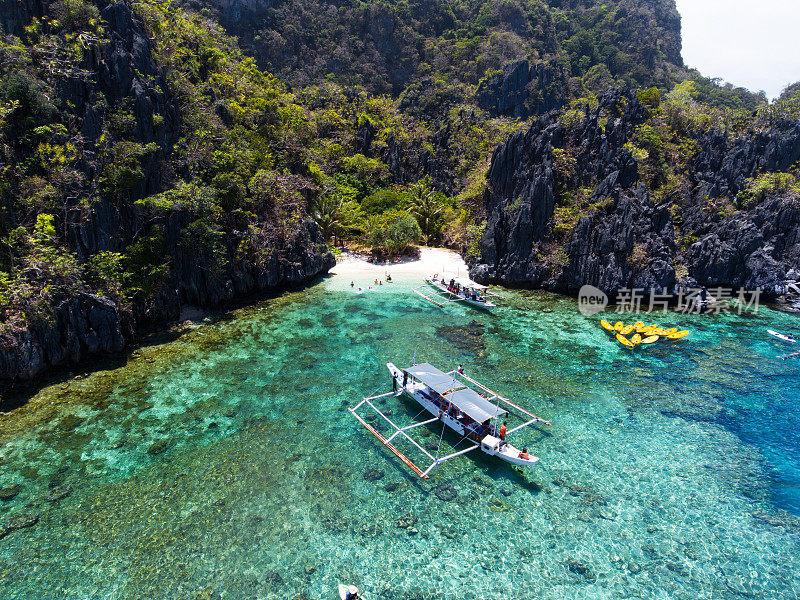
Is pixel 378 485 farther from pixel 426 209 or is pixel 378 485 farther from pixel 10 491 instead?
pixel 426 209

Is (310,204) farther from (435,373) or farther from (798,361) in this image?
(798,361)

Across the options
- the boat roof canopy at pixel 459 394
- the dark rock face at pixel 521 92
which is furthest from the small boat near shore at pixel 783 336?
the dark rock face at pixel 521 92

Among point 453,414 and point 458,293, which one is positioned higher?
point 458,293

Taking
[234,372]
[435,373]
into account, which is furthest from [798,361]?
[234,372]

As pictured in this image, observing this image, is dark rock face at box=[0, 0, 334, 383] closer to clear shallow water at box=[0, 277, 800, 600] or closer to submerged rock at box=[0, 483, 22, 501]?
clear shallow water at box=[0, 277, 800, 600]

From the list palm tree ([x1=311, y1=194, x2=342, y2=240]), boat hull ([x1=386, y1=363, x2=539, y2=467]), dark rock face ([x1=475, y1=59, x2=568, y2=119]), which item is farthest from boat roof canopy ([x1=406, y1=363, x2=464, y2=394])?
dark rock face ([x1=475, y1=59, x2=568, y2=119])

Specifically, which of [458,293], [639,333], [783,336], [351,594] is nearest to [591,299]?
[639,333]

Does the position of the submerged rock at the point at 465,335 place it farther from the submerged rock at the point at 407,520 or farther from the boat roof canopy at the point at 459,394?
the submerged rock at the point at 407,520
